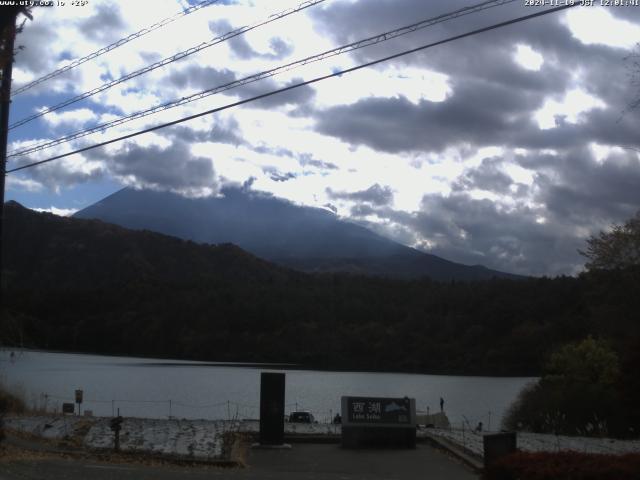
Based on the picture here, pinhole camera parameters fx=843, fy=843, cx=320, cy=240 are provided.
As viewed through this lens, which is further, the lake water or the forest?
the forest

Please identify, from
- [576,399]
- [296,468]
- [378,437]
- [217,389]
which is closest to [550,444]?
[378,437]

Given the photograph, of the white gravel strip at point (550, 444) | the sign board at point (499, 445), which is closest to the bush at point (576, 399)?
the white gravel strip at point (550, 444)

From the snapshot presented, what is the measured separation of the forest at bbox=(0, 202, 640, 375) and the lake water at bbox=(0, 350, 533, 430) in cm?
906

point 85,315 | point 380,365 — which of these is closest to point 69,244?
point 85,315

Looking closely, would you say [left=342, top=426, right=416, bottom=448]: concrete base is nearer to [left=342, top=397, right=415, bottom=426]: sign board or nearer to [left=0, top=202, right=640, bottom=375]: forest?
[left=342, top=397, right=415, bottom=426]: sign board

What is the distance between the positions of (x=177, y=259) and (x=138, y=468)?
585 ft

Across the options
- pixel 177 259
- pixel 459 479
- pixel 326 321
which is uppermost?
pixel 177 259

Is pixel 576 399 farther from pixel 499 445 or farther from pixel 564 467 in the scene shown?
pixel 564 467

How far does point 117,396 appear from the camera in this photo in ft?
233

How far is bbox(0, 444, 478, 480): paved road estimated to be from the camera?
627 inches

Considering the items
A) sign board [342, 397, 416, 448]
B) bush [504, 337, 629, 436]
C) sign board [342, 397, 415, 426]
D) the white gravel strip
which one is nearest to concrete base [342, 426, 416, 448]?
sign board [342, 397, 416, 448]

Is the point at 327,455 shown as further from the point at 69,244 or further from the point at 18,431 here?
the point at 69,244

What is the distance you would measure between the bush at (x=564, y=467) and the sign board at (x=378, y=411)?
8.90 meters

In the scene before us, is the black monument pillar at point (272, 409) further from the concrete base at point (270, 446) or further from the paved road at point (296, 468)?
the paved road at point (296, 468)
